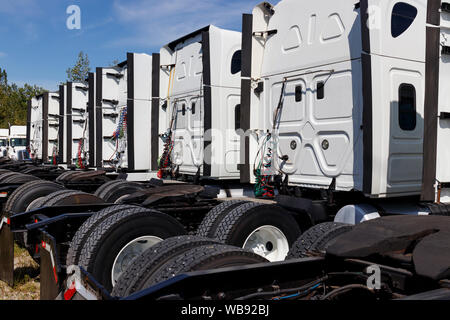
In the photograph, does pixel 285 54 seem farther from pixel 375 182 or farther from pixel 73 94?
pixel 73 94

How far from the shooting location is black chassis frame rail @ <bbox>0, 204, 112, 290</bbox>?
4.36 m

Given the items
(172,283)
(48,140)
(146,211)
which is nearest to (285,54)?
(146,211)

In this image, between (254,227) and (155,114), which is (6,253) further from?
(155,114)

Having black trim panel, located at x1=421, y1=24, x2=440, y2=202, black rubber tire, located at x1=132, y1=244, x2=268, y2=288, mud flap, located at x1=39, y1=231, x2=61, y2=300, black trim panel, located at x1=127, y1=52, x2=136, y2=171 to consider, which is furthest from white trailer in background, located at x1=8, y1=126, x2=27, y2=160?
black rubber tire, located at x1=132, y1=244, x2=268, y2=288

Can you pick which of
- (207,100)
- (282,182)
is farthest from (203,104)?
(282,182)

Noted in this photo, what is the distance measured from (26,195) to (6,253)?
2400 millimetres

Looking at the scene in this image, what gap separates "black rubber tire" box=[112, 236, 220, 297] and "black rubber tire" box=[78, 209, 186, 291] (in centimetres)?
91

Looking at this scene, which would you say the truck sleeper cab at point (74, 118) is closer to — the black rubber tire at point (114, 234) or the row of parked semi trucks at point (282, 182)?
the row of parked semi trucks at point (282, 182)

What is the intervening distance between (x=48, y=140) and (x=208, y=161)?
45.3 ft

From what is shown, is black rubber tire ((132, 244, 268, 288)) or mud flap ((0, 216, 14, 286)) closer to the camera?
black rubber tire ((132, 244, 268, 288))

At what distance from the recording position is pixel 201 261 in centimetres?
272

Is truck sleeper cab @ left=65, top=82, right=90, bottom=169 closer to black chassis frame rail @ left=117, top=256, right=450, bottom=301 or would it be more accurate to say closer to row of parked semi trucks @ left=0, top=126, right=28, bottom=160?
row of parked semi trucks @ left=0, top=126, right=28, bottom=160

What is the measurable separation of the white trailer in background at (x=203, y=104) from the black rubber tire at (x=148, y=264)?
5221 mm

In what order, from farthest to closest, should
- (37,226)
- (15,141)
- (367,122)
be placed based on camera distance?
(15,141)
(367,122)
(37,226)
